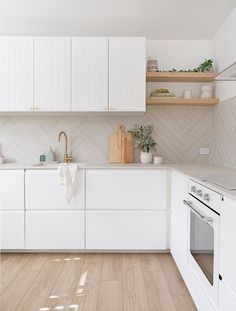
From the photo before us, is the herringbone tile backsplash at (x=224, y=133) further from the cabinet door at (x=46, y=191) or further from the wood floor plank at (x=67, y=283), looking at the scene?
the wood floor plank at (x=67, y=283)

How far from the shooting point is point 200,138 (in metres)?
3.20

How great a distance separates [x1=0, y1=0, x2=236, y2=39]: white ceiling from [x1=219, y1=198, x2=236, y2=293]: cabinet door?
2006 millimetres

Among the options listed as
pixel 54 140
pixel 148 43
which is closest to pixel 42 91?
pixel 54 140

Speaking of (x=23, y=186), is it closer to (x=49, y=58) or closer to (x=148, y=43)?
(x=49, y=58)

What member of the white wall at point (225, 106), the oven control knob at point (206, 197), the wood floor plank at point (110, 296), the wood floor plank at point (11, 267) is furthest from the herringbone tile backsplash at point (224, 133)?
the wood floor plank at point (11, 267)

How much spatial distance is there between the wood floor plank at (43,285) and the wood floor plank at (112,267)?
1.27ft

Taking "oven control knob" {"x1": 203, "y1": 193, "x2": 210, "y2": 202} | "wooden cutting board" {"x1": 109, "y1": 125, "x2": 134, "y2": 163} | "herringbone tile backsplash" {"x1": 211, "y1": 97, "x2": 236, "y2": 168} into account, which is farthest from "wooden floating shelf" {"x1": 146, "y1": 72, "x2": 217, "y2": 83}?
"oven control knob" {"x1": 203, "y1": 193, "x2": 210, "y2": 202}

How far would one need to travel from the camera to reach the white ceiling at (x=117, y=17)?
250cm

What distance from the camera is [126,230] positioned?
2664 mm

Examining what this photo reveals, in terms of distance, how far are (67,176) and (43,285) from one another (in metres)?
0.93

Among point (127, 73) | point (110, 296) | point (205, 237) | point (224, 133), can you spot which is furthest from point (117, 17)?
point (110, 296)

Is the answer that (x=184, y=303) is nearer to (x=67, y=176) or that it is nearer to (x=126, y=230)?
(x=126, y=230)

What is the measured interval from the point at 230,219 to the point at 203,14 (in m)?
2.22

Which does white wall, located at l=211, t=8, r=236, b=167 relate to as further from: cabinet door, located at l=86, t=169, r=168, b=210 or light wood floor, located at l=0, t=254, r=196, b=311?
light wood floor, located at l=0, t=254, r=196, b=311
